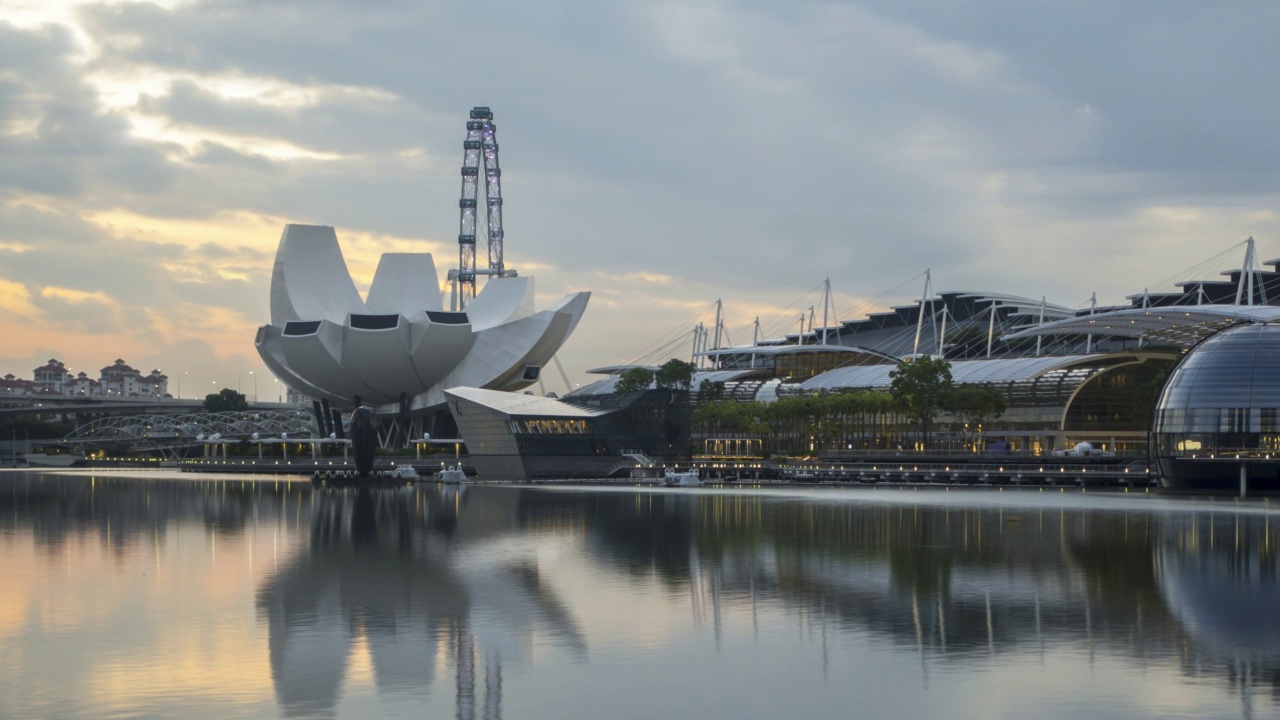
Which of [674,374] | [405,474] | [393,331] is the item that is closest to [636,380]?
[674,374]

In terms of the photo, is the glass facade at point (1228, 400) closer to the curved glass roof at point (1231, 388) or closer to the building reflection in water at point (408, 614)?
the curved glass roof at point (1231, 388)

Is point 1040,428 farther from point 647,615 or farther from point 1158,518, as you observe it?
point 647,615

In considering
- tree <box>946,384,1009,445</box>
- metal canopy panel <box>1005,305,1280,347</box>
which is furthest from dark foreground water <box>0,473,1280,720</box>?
tree <box>946,384,1009,445</box>

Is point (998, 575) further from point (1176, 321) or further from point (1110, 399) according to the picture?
point (1110, 399)

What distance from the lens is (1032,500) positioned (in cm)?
6159

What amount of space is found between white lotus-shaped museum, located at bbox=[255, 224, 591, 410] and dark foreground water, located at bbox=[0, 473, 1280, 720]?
7309cm

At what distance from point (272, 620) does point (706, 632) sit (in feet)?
25.2

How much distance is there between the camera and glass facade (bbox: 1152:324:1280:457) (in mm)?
67562

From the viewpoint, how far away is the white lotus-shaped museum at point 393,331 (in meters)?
121

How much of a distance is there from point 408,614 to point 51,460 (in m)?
157

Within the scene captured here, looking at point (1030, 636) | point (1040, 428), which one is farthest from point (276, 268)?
point (1030, 636)

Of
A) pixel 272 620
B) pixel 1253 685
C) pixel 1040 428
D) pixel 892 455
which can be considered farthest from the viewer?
pixel 1040 428

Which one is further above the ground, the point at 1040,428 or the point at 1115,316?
the point at 1115,316

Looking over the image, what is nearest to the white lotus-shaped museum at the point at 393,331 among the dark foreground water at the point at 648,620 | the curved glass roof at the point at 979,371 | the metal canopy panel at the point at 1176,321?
the curved glass roof at the point at 979,371
